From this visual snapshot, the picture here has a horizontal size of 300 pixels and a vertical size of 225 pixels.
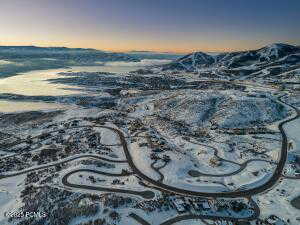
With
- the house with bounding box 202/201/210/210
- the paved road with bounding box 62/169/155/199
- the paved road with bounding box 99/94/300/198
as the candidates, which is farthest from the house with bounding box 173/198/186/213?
the paved road with bounding box 62/169/155/199

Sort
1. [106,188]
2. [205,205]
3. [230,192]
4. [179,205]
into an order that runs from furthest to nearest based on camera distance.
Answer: [106,188] → [230,192] → [205,205] → [179,205]

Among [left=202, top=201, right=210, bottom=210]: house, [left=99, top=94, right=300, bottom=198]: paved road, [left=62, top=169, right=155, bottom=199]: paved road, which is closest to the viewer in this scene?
[left=202, top=201, right=210, bottom=210]: house

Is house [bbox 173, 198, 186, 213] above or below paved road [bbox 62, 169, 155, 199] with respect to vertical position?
above

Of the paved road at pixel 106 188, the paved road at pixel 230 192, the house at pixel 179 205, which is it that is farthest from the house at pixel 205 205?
the paved road at pixel 106 188

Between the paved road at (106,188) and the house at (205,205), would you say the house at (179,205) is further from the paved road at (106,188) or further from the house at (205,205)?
the paved road at (106,188)

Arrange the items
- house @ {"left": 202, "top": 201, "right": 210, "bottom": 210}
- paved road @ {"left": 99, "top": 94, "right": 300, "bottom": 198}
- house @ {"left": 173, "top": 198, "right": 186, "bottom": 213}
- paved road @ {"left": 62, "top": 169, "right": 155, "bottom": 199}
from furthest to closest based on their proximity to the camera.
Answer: paved road @ {"left": 99, "top": 94, "right": 300, "bottom": 198} → paved road @ {"left": 62, "top": 169, "right": 155, "bottom": 199} → house @ {"left": 202, "top": 201, "right": 210, "bottom": 210} → house @ {"left": 173, "top": 198, "right": 186, "bottom": 213}

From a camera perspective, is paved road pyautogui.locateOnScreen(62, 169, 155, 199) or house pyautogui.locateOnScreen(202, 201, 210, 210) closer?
house pyautogui.locateOnScreen(202, 201, 210, 210)

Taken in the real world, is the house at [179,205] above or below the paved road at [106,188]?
above

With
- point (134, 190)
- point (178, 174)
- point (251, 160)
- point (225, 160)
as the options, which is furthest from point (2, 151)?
point (251, 160)

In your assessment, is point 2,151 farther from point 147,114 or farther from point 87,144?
point 147,114

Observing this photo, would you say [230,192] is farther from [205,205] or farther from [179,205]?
[179,205]

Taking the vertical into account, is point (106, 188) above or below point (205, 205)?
below

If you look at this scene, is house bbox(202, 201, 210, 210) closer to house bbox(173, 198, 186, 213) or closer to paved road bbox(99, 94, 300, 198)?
paved road bbox(99, 94, 300, 198)

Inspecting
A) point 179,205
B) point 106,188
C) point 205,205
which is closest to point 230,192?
point 205,205
